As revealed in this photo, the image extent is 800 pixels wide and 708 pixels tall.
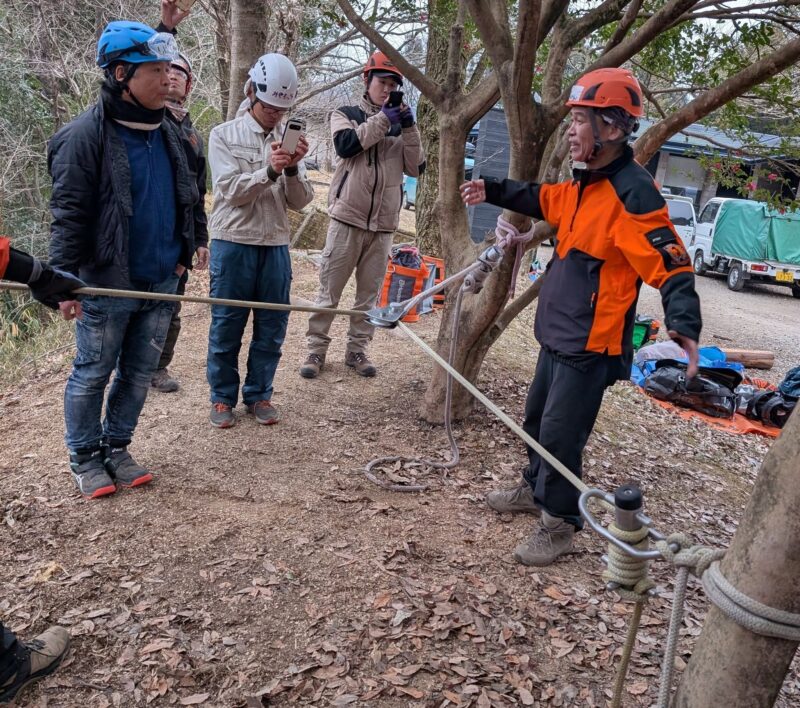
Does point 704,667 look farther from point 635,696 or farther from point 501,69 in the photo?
point 501,69

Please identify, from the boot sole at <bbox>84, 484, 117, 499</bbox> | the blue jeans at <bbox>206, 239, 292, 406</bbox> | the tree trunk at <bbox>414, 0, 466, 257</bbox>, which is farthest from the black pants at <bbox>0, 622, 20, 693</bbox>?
the tree trunk at <bbox>414, 0, 466, 257</bbox>

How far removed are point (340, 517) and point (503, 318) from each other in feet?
5.86

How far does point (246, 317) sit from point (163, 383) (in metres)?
1.10

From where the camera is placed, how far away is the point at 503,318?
14.8ft

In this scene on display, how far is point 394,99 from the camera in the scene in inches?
184

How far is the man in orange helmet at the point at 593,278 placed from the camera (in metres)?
2.70

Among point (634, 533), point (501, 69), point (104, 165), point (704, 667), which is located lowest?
point (704, 667)

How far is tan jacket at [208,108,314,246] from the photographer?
4.00 m

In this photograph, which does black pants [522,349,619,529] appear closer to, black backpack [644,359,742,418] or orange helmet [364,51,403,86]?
orange helmet [364,51,403,86]

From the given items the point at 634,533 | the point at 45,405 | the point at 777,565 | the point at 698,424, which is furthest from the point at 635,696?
the point at 698,424

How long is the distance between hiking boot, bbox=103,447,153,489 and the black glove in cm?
102

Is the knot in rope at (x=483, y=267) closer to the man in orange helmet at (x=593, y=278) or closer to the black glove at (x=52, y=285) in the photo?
the man in orange helmet at (x=593, y=278)

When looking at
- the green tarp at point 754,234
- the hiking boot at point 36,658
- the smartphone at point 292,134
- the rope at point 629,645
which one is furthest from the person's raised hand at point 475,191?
the green tarp at point 754,234

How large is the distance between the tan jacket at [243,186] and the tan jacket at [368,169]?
2.77 feet
